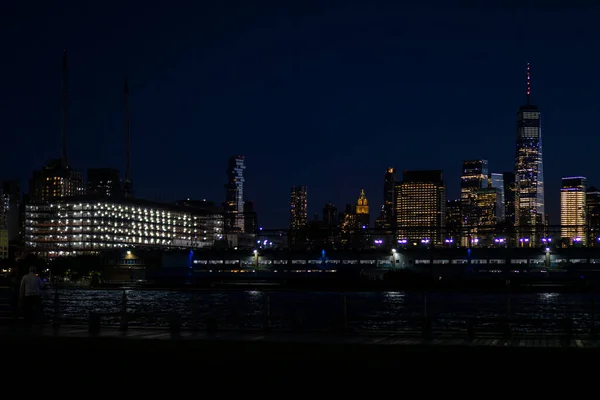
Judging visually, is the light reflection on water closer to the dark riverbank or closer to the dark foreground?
the dark foreground

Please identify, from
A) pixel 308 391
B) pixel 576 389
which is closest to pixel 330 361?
pixel 308 391

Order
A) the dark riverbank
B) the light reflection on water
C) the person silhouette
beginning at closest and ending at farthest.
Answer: the person silhouette, the light reflection on water, the dark riverbank

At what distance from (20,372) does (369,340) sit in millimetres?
10112

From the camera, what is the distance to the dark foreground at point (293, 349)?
73.7 ft

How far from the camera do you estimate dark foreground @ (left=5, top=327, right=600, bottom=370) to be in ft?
73.7

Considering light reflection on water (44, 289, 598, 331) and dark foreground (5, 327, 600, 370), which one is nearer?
dark foreground (5, 327, 600, 370)

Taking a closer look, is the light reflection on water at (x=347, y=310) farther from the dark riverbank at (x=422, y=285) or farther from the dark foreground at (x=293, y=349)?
the dark riverbank at (x=422, y=285)

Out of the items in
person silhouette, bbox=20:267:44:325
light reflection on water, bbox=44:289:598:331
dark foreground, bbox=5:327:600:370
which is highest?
person silhouette, bbox=20:267:44:325

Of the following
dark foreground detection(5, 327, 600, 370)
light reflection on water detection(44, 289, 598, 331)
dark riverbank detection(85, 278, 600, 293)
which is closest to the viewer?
dark foreground detection(5, 327, 600, 370)

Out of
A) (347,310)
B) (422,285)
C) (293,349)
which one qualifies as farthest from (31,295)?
(422,285)

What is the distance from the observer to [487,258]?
192875 millimetres

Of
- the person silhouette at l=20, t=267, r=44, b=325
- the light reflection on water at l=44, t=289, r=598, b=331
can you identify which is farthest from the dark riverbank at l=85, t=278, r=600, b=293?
the person silhouette at l=20, t=267, r=44, b=325

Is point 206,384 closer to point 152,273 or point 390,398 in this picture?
point 390,398

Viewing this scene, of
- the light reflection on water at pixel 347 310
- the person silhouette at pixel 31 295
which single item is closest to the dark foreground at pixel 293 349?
the light reflection on water at pixel 347 310
